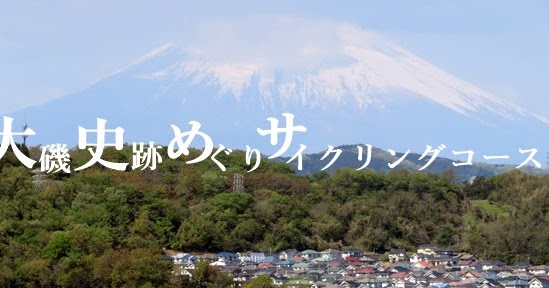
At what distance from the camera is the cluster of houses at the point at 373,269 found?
34062 millimetres

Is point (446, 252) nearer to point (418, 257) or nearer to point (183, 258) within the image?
point (418, 257)

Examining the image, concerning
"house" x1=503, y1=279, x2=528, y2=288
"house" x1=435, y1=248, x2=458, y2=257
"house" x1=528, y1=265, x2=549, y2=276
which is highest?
"house" x1=435, y1=248, x2=458, y2=257

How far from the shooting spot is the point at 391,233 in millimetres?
40469

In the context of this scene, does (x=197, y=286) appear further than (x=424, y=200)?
No

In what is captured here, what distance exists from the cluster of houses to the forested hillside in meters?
0.96

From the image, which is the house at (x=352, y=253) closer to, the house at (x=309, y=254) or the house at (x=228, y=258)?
the house at (x=309, y=254)

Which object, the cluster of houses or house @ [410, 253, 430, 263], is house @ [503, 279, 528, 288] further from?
house @ [410, 253, 430, 263]

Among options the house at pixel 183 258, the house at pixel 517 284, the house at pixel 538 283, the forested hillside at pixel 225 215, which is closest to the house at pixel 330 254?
the forested hillside at pixel 225 215

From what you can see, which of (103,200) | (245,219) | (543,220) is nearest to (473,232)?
(543,220)

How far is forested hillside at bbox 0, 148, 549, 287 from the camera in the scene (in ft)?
99.7

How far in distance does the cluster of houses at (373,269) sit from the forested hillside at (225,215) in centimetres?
96

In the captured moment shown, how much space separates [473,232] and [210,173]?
8.71 metres

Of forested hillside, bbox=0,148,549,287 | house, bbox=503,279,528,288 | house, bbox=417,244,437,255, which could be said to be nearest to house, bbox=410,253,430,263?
house, bbox=417,244,437,255

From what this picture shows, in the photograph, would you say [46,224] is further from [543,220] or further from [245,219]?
[543,220]
